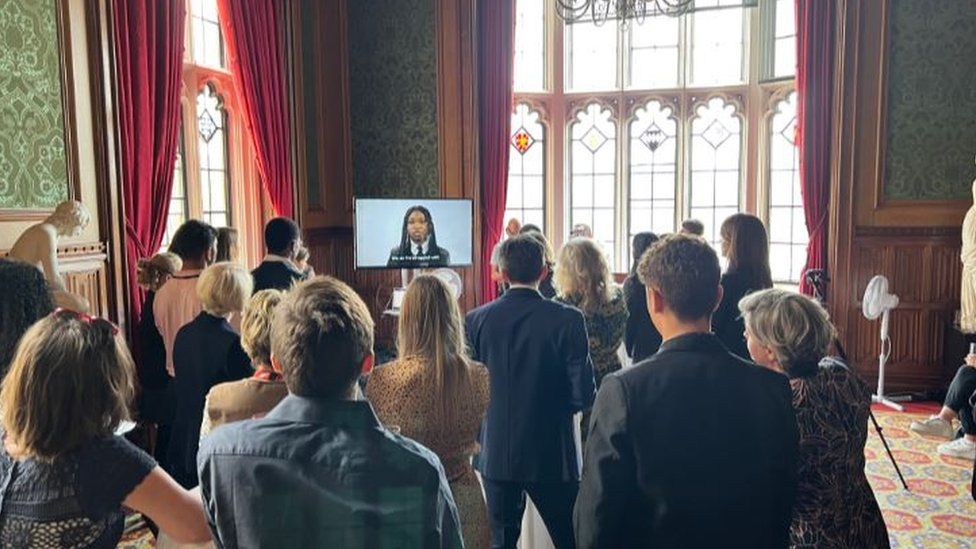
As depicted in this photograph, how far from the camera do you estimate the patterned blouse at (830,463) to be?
5.68ft

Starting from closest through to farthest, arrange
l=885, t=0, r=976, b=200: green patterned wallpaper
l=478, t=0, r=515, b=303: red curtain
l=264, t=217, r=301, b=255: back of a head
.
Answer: l=264, t=217, r=301, b=255: back of a head → l=885, t=0, r=976, b=200: green patterned wallpaper → l=478, t=0, r=515, b=303: red curtain

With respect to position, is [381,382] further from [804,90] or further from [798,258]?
[798,258]

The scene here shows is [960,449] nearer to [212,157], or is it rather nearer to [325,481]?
[325,481]

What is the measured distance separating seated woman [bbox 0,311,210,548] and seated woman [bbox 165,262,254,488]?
110 cm

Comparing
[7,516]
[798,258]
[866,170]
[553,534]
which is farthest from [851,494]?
[798,258]

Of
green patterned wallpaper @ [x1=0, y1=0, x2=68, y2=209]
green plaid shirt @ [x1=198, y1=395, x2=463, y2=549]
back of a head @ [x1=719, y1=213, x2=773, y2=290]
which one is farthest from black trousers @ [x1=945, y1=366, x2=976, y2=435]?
green patterned wallpaper @ [x1=0, y1=0, x2=68, y2=209]

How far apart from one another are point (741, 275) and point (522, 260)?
109 centimetres

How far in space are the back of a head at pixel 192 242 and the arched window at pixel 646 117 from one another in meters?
4.81

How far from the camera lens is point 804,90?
6379 millimetres

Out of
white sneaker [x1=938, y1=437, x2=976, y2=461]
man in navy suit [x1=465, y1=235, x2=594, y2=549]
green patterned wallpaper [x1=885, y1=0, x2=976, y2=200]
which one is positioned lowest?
white sneaker [x1=938, y1=437, x2=976, y2=461]

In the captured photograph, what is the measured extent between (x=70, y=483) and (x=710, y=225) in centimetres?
702

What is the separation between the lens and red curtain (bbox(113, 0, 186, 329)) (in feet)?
14.4

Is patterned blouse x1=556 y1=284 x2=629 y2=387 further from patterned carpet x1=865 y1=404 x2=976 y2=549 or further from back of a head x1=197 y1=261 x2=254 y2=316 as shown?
patterned carpet x1=865 y1=404 x2=976 y2=549

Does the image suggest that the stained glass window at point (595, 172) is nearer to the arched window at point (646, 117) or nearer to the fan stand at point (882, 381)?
the arched window at point (646, 117)
